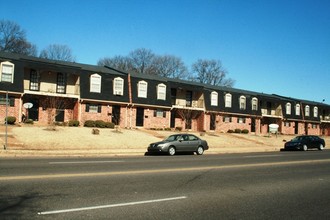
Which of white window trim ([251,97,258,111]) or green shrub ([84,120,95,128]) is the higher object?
white window trim ([251,97,258,111])

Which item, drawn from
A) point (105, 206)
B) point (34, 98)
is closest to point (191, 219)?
point (105, 206)

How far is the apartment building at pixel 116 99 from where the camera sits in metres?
35.8

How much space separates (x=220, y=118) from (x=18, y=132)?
97.2 feet

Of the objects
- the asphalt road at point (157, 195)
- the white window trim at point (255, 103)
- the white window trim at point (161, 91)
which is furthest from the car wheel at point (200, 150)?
the white window trim at point (255, 103)

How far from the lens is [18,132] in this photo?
88.9ft

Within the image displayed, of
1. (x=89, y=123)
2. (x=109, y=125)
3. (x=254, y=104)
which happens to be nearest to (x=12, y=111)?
(x=89, y=123)

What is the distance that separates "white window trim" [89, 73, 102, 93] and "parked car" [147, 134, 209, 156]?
17428mm

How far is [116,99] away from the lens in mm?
40594

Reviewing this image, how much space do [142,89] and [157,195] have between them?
34653 mm

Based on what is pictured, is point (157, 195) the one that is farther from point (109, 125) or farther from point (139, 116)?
point (139, 116)

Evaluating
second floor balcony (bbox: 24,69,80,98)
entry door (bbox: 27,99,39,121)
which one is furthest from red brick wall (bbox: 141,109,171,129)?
entry door (bbox: 27,99,39,121)

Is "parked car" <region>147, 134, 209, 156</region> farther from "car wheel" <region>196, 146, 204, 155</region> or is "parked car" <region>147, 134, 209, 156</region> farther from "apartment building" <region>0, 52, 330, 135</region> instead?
"apartment building" <region>0, 52, 330, 135</region>

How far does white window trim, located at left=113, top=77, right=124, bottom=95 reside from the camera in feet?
134

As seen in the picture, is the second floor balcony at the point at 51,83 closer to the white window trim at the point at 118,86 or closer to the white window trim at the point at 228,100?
the white window trim at the point at 118,86
